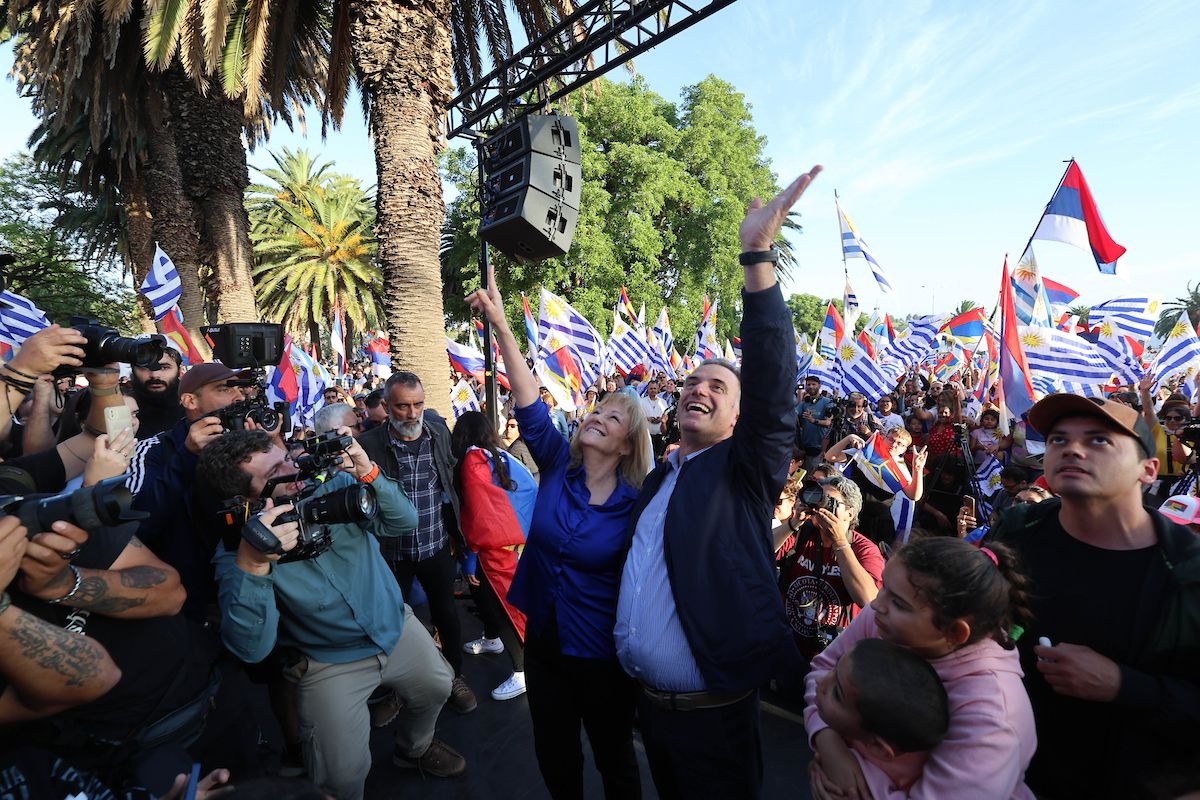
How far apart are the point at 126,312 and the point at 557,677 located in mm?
27811

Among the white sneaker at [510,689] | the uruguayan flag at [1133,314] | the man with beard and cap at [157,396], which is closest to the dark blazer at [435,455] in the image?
the white sneaker at [510,689]

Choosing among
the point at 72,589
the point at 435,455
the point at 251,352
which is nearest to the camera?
the point at 72,589

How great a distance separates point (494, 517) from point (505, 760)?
4.41 ft

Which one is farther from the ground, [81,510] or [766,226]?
[766,226]

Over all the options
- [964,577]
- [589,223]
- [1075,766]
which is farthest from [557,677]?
[589,223]

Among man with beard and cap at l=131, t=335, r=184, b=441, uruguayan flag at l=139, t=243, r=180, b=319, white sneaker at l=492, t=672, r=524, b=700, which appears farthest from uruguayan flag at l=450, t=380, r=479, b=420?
white sneaker at l=492, t=672, r=524, b=700

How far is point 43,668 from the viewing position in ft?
4.78

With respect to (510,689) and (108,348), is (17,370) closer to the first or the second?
(108,348)

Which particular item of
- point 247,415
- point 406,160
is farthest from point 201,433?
point 406,160

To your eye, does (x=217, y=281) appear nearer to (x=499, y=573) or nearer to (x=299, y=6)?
(x=299, y=6)

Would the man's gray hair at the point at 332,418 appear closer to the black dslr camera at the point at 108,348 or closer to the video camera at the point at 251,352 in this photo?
the video camera at the point at 251,352

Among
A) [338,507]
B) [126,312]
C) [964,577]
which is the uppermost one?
[126,312]

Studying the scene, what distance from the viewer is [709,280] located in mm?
20578

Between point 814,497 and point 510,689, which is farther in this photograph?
point 510,689
